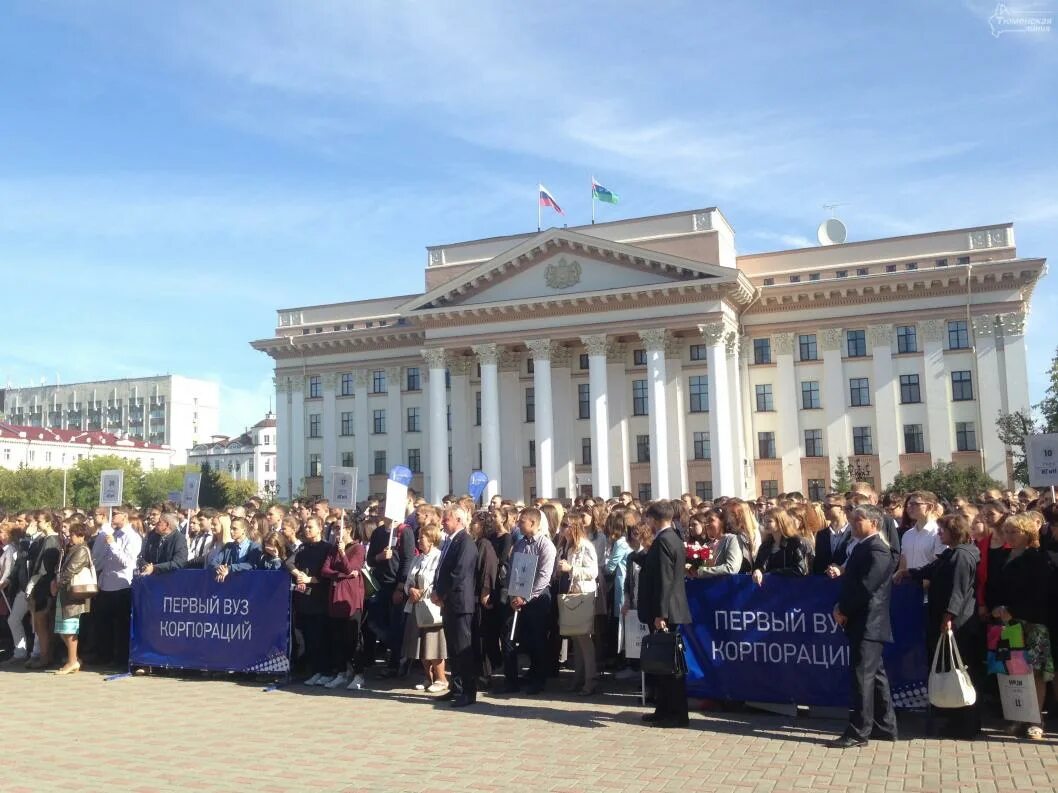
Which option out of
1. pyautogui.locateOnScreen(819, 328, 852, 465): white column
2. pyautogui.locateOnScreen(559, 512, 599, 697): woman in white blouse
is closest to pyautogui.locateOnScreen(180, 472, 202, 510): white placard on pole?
pyautogui.locateOnScreen(559, 512, 599, 697): woman in white blouse

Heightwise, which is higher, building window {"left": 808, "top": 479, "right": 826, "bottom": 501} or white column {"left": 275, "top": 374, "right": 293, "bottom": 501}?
white column {"left": 275, "top": 374, "right": 293, "bottom": 501}

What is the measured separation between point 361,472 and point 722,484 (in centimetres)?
2316

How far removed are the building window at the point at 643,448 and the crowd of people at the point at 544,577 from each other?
34.7 metres

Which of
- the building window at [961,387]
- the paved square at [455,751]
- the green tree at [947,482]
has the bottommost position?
the paved square at [455,751]

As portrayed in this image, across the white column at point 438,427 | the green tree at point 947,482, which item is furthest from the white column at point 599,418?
the green tree at point 947,482

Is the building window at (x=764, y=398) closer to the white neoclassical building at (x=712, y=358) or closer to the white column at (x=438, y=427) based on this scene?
the white neoclassical building at (x=712, y=358)

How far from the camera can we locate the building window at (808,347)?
48469 millimetres

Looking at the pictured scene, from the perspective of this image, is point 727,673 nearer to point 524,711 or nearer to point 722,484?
point 524,711

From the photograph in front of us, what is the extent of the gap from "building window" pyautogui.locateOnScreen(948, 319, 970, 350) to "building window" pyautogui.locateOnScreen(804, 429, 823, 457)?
7158 mm

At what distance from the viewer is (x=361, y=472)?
58.1m

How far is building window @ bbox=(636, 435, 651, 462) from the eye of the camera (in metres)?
49.6

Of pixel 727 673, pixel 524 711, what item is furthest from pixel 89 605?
pixel 727 673

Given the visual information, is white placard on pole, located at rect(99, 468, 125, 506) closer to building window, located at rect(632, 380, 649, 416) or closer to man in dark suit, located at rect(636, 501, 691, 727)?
man in dark suit, located at rect(636, 501, 691, 727)

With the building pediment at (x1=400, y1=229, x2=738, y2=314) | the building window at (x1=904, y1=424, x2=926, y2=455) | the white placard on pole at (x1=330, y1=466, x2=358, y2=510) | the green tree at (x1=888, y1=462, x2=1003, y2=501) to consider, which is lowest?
the white placard on pole at (x1=330, y1=466, x2=358, y2=510)
